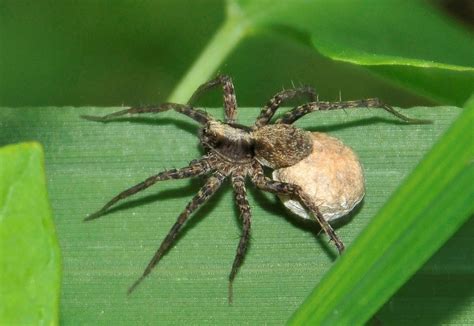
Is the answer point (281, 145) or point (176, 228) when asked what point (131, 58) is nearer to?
point (281, 145)

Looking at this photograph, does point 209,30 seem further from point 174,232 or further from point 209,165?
point 174,232

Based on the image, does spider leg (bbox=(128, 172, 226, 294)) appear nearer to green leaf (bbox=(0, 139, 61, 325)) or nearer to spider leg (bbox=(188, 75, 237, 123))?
spider leg (bbox=(188, 75, 237, 123))

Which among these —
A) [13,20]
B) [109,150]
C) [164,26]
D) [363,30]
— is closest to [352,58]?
[363,30]

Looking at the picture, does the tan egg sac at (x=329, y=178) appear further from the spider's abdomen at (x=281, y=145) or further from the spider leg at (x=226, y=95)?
the spider leg at (x=226, y=95)

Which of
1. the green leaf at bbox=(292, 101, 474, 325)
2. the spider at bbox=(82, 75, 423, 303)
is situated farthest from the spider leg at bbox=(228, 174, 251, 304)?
the green leaf at bbox=(292, 101, 474, 325)

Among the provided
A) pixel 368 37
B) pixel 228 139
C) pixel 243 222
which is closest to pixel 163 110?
pixel 228 139
